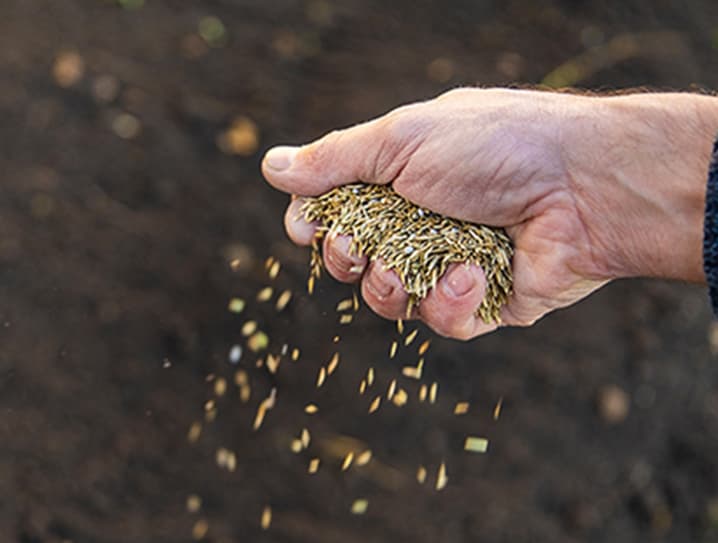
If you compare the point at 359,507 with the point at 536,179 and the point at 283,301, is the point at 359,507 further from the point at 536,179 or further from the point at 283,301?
the point at 536,179

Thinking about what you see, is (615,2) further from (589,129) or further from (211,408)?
(211,408)

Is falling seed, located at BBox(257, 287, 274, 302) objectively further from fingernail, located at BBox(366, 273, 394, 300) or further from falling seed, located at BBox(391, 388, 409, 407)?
fingernail, located at BBox(366, 273, 394, 300)

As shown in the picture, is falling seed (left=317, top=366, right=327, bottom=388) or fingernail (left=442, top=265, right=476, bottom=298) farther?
falling seed (left=317, top=366, right=327, bottom=388)

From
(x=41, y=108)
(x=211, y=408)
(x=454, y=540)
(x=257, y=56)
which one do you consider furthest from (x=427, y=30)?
(x=454, y=540)

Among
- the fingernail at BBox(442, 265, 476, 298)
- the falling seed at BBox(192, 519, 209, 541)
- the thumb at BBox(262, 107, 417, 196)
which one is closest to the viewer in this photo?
the fingernail at BBox(442, 265, 476, 298)

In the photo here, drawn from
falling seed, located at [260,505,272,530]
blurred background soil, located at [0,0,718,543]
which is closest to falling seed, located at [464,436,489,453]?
blurred background soil, located at [0,0,718,543]

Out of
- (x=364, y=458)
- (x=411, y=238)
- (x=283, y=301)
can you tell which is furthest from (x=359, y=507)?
(x=411, y=238)

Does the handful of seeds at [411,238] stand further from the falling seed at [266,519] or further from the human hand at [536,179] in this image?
the falling seed at [266,519]
